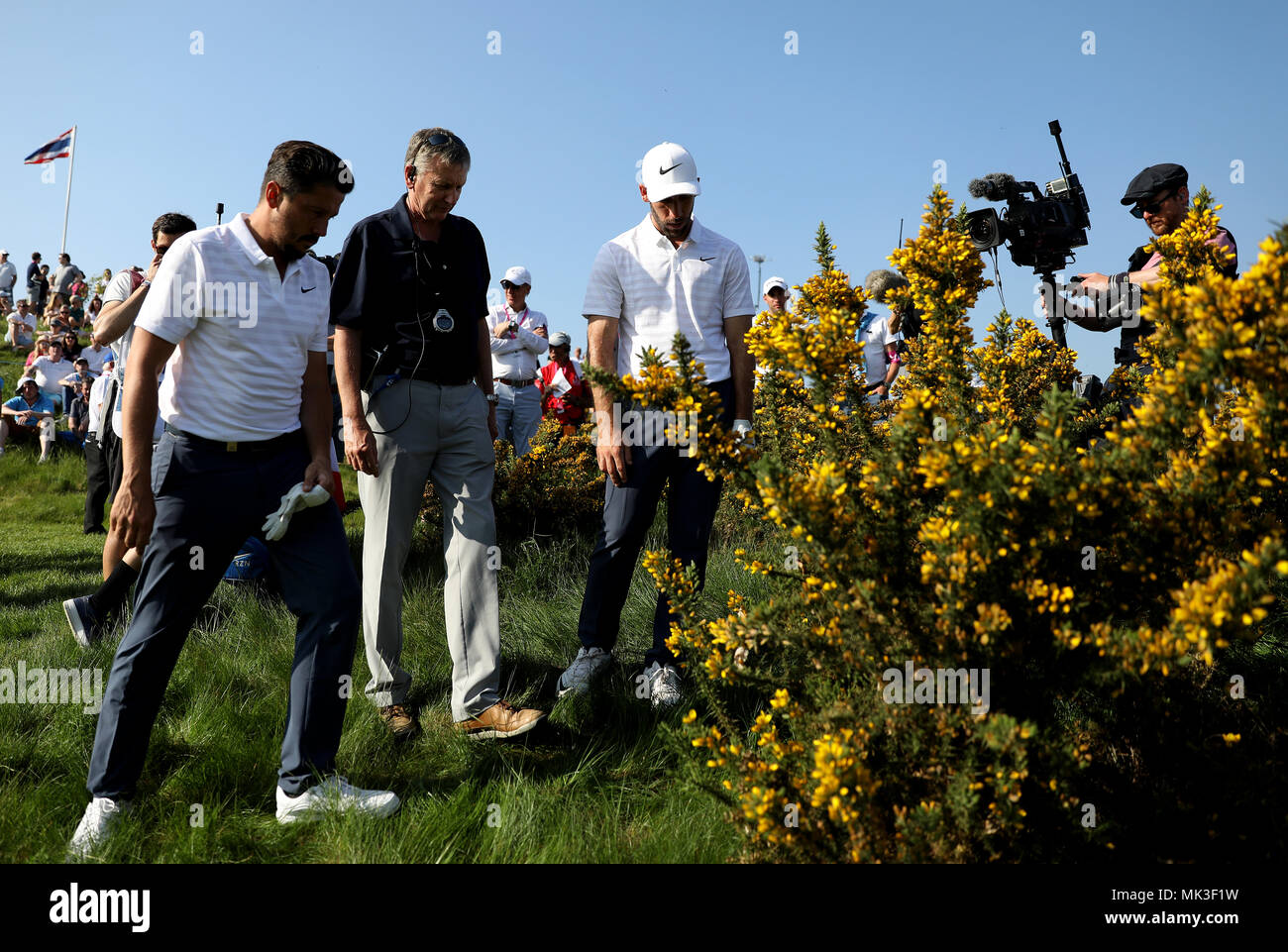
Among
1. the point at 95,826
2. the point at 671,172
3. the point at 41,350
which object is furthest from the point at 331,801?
the point at 41,350

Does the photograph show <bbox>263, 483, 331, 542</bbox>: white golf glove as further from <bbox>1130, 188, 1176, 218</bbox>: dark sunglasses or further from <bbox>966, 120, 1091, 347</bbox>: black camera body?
<bbox>1130, 188, 1176, 218</bbox>: dark sunglasses

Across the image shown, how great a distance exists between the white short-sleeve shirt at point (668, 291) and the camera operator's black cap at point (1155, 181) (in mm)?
2134

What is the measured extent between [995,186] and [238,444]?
164 inches

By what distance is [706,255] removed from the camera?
13.3 feet

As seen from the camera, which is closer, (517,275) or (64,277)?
(517,275)

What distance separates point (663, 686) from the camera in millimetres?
3746

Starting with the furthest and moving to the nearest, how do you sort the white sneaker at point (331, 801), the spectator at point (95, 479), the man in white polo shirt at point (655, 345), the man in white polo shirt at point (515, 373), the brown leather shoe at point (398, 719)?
the man in white polo shirt at point (515, 373) < the spectator at point (95, 479) < the man in white polo shirt at point (655, 345) < the brown leather shoe at point (398, 719) < the white sneaker at point (331, 801)

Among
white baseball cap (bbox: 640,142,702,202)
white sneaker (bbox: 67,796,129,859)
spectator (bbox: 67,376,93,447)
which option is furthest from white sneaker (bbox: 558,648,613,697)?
spectator (bbox: 67,376,93,447)

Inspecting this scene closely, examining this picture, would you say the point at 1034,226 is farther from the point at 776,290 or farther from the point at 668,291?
the point at 776,290

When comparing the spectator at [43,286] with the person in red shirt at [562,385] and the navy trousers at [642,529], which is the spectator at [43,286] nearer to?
the person in red shirt at [562,385]

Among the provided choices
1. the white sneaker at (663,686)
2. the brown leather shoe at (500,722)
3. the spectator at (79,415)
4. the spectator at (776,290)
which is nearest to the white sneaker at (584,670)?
the white sneaker at (663,686)

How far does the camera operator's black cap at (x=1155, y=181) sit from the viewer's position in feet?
14.9
